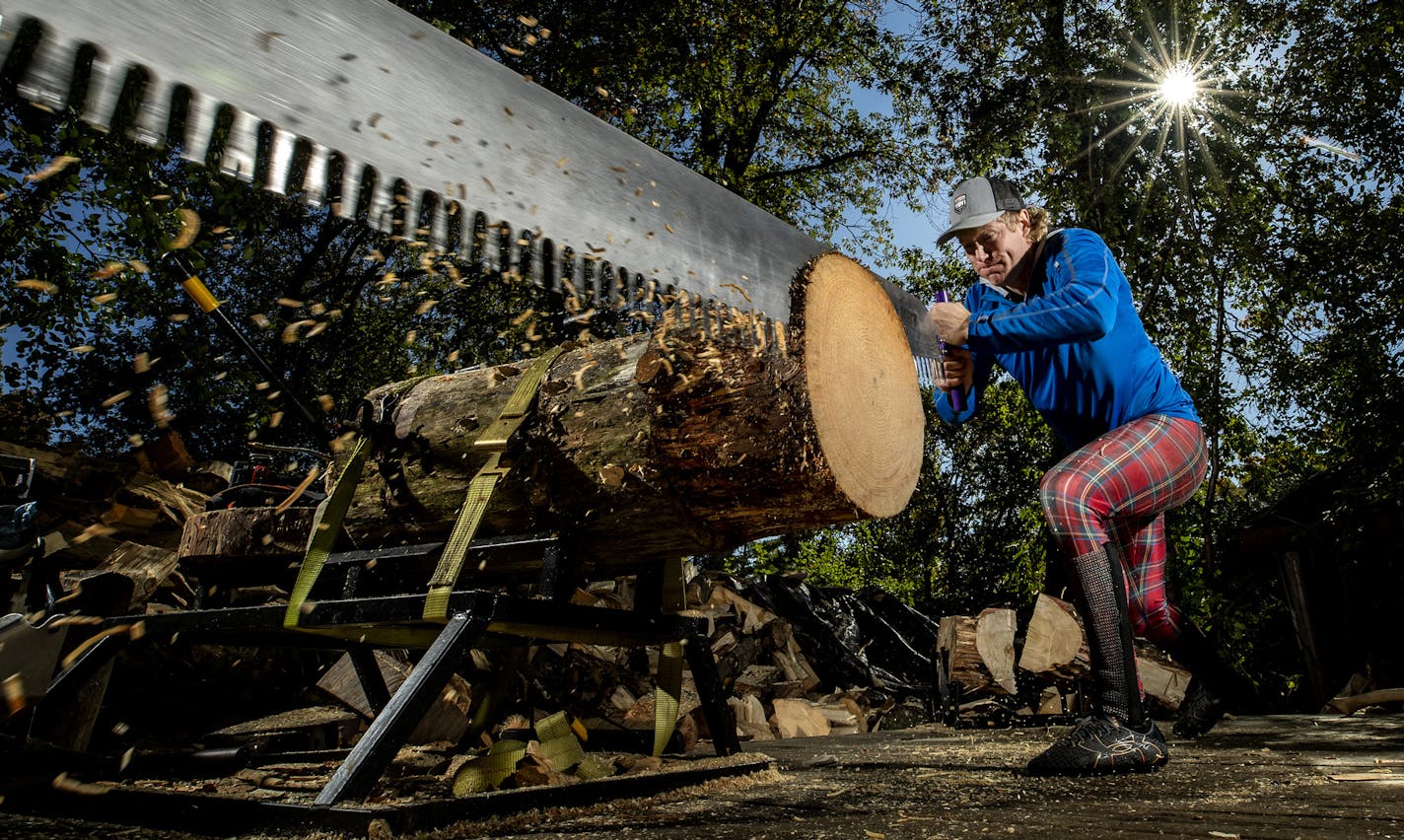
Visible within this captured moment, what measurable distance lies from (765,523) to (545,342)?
848 cm

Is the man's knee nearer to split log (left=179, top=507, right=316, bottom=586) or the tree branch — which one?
split log (left=179, top=507, right=316, bottom=586)

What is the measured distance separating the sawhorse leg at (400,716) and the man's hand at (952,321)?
182 cm

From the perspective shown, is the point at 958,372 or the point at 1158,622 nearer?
the point at 1158,622

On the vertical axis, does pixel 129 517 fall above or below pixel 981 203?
below

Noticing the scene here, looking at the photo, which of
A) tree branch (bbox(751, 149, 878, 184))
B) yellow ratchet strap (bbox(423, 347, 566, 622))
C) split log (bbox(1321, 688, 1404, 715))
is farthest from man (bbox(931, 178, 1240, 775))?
tree branch (bbox(751, 149, 878, 184))

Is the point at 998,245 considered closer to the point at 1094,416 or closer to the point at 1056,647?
the point at 1094,416

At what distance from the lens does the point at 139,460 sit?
6.73 meters

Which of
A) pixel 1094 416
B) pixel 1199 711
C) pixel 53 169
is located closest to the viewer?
pixel 1094 416

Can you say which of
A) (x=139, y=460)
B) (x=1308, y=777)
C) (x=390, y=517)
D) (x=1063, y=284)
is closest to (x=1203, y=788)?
(x=1308, y=777)

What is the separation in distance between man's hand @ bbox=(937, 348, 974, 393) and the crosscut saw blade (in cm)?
100

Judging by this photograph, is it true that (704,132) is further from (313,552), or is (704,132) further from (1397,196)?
(313,552)

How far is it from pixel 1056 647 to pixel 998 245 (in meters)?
3.78

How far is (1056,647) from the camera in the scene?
19.2 ft

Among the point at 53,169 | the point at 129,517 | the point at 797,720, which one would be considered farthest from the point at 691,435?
the point at 129,517
